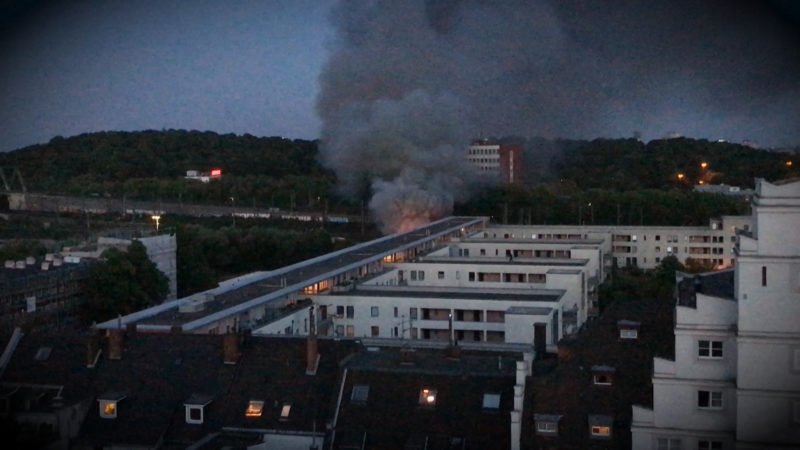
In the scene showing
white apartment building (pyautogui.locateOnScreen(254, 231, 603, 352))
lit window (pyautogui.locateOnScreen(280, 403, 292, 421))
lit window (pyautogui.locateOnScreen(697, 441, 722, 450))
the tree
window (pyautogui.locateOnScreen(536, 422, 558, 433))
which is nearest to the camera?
lit window (pyautogui.locateOnScreen(697, 441, 722, 450))

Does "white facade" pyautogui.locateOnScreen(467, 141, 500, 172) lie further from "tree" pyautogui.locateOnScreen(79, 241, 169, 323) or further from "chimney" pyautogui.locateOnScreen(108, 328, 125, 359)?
"chimney" pyautogui.locateOnScreen(108, 328, 125, 359)

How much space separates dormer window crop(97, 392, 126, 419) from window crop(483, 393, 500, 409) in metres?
2.21

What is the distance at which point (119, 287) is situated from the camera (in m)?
14.5

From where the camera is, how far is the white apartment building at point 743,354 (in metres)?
4.05

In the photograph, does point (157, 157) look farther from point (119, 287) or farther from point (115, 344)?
point (115, 344)

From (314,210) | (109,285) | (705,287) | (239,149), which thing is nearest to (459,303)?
(109,285)

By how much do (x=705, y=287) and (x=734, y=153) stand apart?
2220 cm

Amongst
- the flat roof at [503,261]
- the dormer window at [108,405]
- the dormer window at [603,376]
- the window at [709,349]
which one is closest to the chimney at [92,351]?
the dormer window at [108,405]

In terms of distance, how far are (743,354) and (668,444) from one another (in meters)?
0.80

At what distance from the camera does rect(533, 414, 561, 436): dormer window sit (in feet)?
18.0

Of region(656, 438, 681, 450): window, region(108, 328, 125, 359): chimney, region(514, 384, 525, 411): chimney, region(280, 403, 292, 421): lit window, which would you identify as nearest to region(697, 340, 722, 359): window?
region(656, 438, 681, 450): window

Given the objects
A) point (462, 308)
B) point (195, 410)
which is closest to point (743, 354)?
point (195, 410)

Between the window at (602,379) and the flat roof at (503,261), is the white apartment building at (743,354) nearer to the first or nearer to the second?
the window at (602,379)

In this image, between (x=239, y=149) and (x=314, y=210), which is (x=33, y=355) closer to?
(x=314, y=210)
